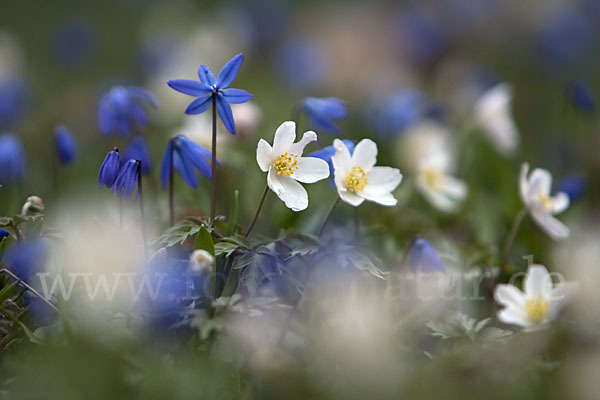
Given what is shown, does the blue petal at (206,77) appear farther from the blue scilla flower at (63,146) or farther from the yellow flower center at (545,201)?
the yellow flower center at (545,201)

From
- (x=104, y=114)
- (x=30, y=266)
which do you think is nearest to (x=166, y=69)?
(x=104, y=114)

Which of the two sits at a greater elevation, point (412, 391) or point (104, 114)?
point (104, 114)

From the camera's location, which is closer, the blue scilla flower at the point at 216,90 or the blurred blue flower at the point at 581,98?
the blue scilla flower at the point at 216,90

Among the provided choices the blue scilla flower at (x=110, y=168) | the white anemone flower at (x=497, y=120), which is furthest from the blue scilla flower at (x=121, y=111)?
the white anemone flower at (x=497, y=120)

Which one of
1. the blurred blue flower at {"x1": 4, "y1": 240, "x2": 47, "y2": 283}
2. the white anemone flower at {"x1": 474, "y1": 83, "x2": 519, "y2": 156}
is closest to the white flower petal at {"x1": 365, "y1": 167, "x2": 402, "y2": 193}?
the blurred blue flower at {"x1": 4, "y1": 240, "x2": 47, "y2": 283}

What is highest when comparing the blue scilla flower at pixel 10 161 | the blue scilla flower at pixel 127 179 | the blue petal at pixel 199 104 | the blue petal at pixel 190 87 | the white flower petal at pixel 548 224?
the blue petal at pixel 190 87

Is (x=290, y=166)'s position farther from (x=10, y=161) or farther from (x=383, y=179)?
(x=10, y=161)

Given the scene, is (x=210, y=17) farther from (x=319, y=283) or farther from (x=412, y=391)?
(x=412, y=391)
